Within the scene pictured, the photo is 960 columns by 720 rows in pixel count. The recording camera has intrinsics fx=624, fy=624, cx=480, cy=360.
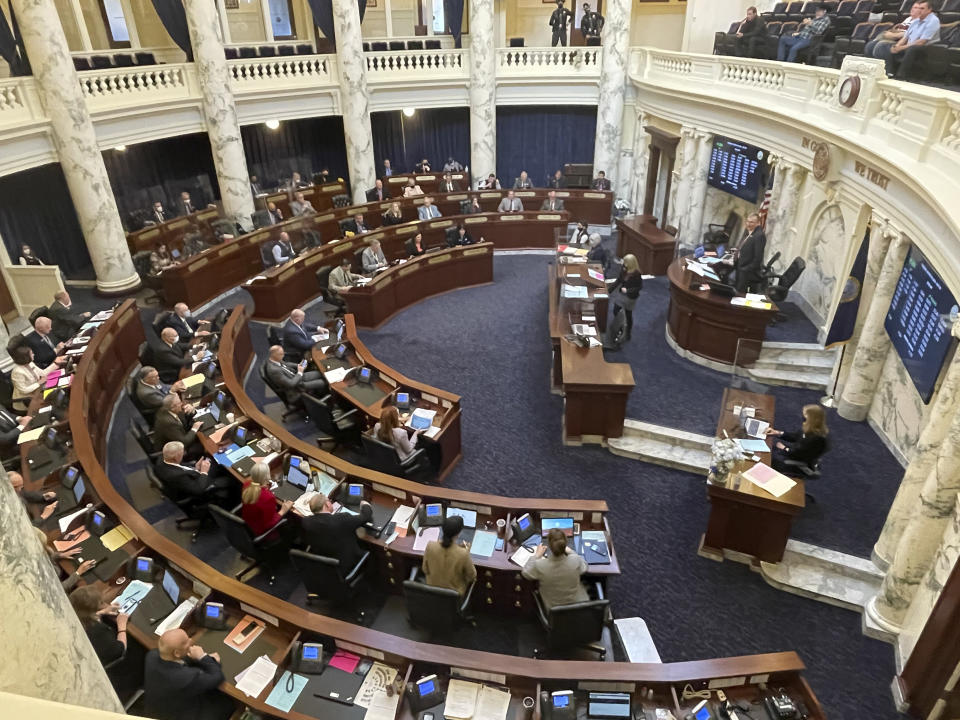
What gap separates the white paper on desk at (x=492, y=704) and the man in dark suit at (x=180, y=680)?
5.66 ft

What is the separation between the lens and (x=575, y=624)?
16.3ft

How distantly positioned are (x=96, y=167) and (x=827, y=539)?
12.5 meters

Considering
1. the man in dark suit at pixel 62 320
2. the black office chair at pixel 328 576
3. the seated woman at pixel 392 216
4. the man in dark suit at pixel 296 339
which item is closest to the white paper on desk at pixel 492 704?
the black office chair at pixel 328 576

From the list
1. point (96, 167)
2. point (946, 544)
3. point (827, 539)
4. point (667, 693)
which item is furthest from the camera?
point (96, 167)

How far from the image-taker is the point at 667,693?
4254 mm

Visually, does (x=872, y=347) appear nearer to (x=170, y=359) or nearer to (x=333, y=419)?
(x=333, y=419)

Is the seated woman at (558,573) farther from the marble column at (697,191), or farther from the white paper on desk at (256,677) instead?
the marble column at (697,191)

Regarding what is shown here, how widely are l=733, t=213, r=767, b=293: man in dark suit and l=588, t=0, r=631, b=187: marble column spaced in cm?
739

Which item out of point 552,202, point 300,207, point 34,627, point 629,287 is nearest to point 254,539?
point 34,627

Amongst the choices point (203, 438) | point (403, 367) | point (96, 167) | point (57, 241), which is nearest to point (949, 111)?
point (403, 367)

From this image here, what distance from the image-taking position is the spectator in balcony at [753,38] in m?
11.8

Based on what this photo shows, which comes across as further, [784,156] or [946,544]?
[784,156]

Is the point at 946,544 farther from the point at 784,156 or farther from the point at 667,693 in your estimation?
the point at 784,156

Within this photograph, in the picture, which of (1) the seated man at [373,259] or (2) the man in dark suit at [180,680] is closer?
(2) the man in dark suit at [180,680]
